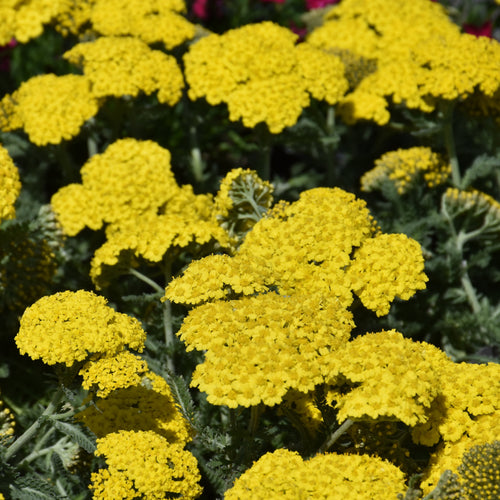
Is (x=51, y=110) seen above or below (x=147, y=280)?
above

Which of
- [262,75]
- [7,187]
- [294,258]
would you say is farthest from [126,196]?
[294,258]

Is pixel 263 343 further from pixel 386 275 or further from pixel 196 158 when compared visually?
pixel 196 158

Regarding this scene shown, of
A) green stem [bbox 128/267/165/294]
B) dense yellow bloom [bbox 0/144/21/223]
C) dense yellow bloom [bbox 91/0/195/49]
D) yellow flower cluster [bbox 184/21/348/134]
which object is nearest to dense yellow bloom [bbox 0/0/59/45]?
dense yellow bloom [bbox 91/0/195/49]

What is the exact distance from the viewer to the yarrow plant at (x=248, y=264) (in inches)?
129

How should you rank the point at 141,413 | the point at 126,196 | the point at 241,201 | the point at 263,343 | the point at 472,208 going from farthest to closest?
1. the point at 472,208
2. the point at 126,196
3. the point at 241,201
4. the point at 141,413
5. the point at 263,343

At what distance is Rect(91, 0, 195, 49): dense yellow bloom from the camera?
5.68 meters

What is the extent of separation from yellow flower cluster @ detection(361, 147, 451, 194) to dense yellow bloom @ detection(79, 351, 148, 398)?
2.77 metres

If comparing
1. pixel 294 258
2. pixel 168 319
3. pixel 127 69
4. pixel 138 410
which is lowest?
pixel 138 410

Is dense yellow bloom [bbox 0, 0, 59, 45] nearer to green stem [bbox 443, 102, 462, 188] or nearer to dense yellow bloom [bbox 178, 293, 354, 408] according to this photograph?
green stem [bbox 443, 102, 462, 188]

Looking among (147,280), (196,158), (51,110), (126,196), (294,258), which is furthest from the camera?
(196,158)

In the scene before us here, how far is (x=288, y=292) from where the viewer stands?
3.94 metres

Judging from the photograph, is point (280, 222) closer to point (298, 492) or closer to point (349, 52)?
point (298, 492)

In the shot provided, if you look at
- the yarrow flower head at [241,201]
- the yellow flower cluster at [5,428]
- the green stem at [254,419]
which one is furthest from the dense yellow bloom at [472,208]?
the yellow flower cluster at [5,428]

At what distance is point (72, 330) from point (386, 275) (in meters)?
1.64
